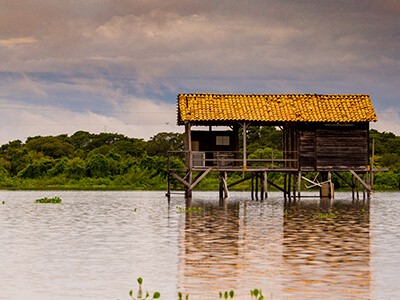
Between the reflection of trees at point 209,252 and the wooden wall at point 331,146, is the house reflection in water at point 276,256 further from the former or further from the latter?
the wooden wall at point 331,146

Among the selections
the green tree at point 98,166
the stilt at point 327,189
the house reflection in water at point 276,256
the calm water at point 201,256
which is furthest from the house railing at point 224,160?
the green tree at point 98,166

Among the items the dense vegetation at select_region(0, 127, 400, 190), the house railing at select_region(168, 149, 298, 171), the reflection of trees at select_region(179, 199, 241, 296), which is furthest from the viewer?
the dense vegetation at select_region(0, 127, 400, 190)

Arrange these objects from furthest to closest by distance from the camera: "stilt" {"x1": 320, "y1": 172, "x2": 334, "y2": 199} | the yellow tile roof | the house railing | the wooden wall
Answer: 1. "stilt" {"x1": 320, "y1": 172, "x2": 334, "y2": 199}
2. the wooden wall
3. the yellow tile roof
4. the house railing

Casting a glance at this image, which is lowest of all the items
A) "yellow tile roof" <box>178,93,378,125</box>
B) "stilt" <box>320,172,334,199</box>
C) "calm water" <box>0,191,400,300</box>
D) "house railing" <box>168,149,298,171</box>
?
"calm water" <box>0,191,400,300</box>

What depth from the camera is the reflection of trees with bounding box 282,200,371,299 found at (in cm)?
1596

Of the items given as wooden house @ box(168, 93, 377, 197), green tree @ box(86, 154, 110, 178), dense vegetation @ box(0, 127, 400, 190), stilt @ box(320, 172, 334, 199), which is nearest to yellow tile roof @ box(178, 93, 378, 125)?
wooden house @ box(168, 93, 377, 197)

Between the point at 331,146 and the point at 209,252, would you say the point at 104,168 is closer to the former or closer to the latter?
the point at 331,146

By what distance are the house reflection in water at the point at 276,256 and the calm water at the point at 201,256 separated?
0.07 feet

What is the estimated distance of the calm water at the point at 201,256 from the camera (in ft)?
53.2

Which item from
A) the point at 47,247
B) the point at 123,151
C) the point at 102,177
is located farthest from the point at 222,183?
the point at 123,151

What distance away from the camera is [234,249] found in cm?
2325

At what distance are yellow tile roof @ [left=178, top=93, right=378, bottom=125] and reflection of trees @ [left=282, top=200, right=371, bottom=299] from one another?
15253 mm

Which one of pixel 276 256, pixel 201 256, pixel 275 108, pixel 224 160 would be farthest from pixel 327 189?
pixel 201 256

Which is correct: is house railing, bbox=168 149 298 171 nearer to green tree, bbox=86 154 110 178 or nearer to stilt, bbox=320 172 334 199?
stilt, bbox=320 172 334 199
